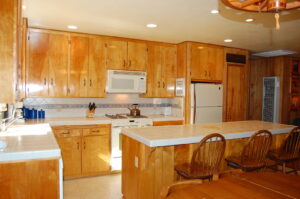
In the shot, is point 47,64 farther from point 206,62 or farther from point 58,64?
point 206,62

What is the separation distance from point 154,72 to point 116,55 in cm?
83

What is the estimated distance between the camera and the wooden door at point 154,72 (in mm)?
4691

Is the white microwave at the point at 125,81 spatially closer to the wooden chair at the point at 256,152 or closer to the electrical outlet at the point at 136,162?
the electrical outlet at the point at 136,162

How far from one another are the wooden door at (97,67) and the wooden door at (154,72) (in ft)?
2.90

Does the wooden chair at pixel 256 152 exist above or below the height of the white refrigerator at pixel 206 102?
below

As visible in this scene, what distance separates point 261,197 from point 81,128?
118 inches

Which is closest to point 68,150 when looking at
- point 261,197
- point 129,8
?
point 129,8

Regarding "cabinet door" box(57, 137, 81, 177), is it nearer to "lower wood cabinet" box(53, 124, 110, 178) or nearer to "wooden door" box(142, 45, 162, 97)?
"lower wood cabinet" box(53, 124, 110, 178)

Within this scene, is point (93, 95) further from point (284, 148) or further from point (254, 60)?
point (254, 60)

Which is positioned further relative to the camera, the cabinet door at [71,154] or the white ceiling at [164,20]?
the cabinet door at [71,154]

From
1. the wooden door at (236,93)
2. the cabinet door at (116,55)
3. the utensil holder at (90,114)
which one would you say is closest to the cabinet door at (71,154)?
the utensil holder at (90,114)

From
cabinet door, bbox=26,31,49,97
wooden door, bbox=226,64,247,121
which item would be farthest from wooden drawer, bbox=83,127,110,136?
wooden door, bbox=226,64,247,121

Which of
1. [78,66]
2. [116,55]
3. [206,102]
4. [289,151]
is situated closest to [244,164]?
[289,151]

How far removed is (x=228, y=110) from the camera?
5.14 meters
